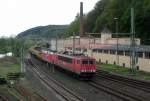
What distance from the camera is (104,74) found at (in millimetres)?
56031

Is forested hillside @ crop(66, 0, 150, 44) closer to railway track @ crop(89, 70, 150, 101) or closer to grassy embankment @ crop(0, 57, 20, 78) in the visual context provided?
grassy embankment @ crop(0, 57, 20, 78)

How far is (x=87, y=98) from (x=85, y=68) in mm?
13050

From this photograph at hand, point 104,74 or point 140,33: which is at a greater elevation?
point 140,33

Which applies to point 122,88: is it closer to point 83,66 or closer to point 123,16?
point 83,66

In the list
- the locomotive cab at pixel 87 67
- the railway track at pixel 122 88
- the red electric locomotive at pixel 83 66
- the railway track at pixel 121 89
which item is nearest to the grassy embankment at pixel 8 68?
the red electric locomotive at pixel 83 66

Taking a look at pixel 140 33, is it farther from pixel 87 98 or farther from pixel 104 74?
pixel 87 98

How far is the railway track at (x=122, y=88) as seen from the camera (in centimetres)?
3375

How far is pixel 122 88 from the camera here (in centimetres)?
4047

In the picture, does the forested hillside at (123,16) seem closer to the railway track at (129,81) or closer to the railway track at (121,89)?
the railway track at (129,81)

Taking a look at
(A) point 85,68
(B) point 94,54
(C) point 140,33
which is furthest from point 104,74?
(C) point 140,33

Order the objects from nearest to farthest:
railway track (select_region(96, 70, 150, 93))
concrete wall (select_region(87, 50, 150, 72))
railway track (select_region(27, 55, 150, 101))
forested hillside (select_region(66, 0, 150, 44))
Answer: railway track (select_region(27, 55, 150, 101)) → railway track (select_region(96, 70, 150, 93)) → concrete wall (select_region(87, 50, 150, 72)) → forested hillside (select_region(66, 0, 150, 44))

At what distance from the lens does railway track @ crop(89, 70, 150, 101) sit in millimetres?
33750

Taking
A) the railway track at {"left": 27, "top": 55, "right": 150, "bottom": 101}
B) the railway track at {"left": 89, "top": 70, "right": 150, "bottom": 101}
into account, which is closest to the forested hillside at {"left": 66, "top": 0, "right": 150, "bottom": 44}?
the railway track at {"left": 89, "top": 70, "right": 150, "bottom": 101}

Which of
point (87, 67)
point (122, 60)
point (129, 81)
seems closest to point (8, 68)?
point (122, 60)
